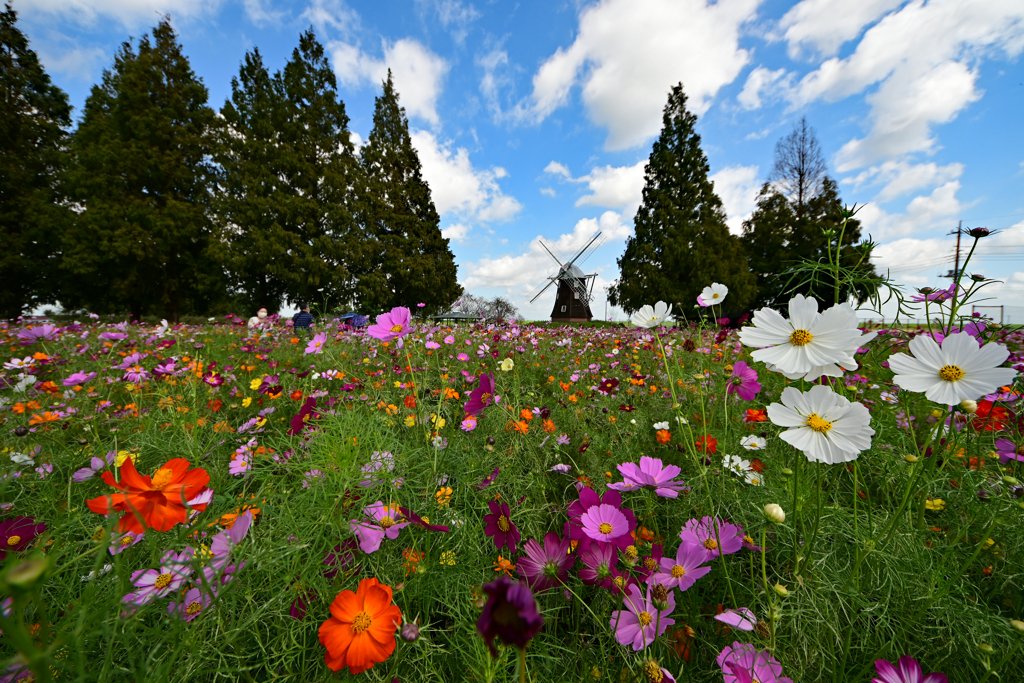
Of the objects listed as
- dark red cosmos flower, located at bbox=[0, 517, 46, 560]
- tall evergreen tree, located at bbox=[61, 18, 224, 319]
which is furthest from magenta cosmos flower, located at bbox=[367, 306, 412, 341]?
tall evergreen tree, located at bbox=[61, 18, 224, 319]

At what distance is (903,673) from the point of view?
70 cm

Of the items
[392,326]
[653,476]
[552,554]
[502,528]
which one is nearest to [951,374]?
[653,476]

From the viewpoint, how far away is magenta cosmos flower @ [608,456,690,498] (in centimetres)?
89

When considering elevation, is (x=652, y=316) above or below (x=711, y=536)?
above

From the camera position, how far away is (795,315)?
2.58 feet

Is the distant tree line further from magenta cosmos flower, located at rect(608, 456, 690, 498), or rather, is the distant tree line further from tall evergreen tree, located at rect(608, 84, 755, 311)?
magenta cosmos flower, located at rect(608, 456, 690, 498)

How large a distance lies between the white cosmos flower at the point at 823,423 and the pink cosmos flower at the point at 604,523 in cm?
38

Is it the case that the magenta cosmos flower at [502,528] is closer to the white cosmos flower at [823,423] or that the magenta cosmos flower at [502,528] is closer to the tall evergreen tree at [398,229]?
the white cosmos flower at [823,423]

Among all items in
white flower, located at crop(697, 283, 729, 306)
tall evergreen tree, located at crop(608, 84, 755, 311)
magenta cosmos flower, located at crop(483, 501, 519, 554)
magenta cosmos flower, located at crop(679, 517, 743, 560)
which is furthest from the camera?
tall evergreen tree, located at crop(608, 84, 755, 311)

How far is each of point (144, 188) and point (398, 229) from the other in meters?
9.28

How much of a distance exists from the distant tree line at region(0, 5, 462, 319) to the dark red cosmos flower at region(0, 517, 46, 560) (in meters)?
12.7

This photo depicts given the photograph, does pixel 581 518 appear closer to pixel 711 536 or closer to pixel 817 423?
pixel 711 536

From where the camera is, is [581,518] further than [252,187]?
No

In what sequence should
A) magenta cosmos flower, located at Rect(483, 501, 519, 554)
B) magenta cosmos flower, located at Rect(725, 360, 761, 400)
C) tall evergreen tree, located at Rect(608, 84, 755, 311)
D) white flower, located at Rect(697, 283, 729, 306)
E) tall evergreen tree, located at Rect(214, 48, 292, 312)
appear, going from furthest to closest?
tall evergreen tree, located at Rect(608, 84, 755, 311)
tall evergreen tree, located at Rect(214, 48, 292, 312)
white flower, located at Rect(697, 283, 729, 306)
magenta cosmos flower, located at Rect(725, 360, 761, 400)
magenta cosmos flower, located at Rect(483, 501, 519, 554)
